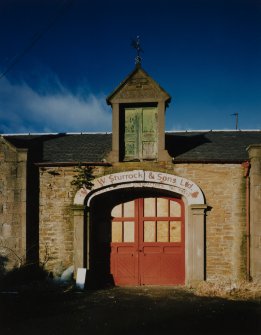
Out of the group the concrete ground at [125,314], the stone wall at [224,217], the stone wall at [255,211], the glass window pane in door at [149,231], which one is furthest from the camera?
the glass window pane in door at [149,231]

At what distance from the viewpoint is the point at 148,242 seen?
32.0ft

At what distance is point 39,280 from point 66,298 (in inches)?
59.1

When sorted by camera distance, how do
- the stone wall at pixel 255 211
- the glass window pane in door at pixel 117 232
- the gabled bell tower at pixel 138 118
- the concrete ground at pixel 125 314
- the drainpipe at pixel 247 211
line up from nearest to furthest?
the concrete ground at pixel 125 314
the stone wall at pixel 255 211
the drainpipe at pixel 247 211
the gabled bell tower at pixel 138 118
the glass window pane in door at pixel 117 232

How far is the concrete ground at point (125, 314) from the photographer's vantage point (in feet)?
20.2

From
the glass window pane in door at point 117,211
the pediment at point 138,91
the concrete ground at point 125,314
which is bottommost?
the concrete ground at point 125,314

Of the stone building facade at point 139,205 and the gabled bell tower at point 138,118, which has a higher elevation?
the gabled bell tower at point 138,118

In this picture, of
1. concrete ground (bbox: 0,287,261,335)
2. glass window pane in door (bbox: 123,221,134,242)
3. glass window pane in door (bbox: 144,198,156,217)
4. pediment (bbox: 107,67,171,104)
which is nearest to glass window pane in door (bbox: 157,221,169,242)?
glass window pane in door (bbox: 144,198,156,217)

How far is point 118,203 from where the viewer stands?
9.95 metres

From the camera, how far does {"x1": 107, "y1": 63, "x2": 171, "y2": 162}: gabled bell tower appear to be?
9492 millimetres

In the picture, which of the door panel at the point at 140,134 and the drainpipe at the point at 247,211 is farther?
the door panel at the point at 140,134

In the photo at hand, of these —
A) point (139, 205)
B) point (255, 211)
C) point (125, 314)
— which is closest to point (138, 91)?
point (139, 205)

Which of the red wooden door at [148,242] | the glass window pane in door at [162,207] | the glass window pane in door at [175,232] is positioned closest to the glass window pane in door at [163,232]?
the red wooden door at [148,242]

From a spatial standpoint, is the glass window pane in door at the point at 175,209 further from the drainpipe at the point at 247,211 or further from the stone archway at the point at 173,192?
the drainpipe at the point at 247,211

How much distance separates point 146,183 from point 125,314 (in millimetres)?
3656
